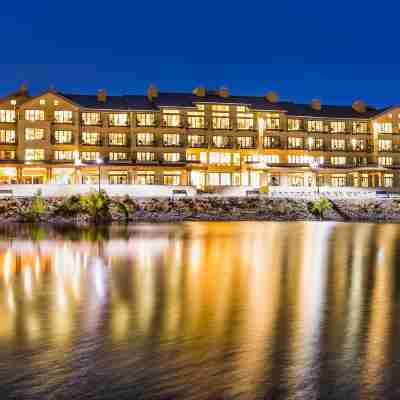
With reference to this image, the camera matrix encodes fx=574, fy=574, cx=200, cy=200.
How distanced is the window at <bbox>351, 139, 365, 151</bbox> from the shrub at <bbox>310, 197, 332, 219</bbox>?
2906 centimetres

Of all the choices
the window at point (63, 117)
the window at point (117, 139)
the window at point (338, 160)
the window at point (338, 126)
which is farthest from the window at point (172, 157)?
the window at point (338, 126)

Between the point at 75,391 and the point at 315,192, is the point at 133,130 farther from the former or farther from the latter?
the point at 75,391

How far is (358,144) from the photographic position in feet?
340

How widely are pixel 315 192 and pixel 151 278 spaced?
5704 centimetres

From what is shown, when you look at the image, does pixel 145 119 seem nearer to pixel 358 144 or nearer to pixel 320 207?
pixel 320 207

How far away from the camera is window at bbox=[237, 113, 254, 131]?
96938 millimetres

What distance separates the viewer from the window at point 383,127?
338ft

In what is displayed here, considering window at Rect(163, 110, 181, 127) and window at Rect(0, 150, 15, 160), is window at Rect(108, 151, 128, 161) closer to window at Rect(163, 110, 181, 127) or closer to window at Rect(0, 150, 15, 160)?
window at Rect(163, 110, 181, 127)

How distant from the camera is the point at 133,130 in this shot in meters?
91.4

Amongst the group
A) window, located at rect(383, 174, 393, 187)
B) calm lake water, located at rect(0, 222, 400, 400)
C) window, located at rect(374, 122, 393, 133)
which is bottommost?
calm lake water, located at rect(0, 222, 400, 400)

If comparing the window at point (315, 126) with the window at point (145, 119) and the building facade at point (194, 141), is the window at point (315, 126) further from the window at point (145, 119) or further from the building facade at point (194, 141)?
the window at point (145, 119)

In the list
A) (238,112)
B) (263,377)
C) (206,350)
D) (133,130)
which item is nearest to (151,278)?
(206,350)

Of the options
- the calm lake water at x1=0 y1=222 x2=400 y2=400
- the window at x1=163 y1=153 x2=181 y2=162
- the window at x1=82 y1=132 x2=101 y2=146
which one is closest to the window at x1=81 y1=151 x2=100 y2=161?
the window at x1=82 y1=132 x2=101 y2=146

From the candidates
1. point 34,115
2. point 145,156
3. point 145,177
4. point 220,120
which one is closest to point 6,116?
point 34,115
